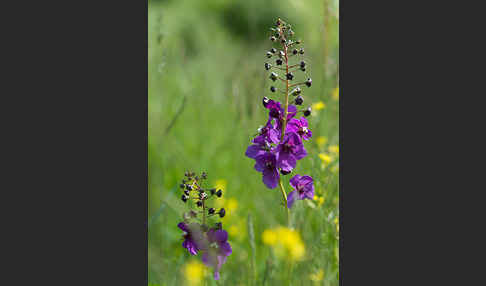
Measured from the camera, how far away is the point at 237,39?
652 centimetres

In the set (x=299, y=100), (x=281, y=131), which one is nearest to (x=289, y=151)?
(x=281, y=131)

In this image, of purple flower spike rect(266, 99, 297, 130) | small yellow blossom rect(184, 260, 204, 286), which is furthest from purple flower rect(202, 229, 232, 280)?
purple flower spike rect(266, 99, 297, 130)

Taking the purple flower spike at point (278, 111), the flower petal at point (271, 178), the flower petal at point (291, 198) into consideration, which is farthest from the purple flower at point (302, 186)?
the purple flower spike at point (278, 111)

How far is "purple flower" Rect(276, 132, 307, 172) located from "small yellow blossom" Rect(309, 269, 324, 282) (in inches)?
26.3

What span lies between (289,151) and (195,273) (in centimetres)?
76

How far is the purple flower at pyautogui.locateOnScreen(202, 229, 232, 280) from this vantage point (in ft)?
8.30

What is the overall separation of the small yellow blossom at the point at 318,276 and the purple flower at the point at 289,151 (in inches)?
26.3

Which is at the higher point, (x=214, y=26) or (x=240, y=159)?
(x=214, y=26)

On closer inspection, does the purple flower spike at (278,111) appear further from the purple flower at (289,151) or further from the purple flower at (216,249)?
the purple flower at (216,249)

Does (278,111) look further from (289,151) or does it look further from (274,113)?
(289,151)

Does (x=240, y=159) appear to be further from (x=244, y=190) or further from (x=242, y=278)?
(x=242, y=278)

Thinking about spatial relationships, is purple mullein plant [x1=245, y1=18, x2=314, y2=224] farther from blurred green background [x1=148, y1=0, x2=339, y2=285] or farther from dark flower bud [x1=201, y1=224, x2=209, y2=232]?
dark flower bud [x1=201, y1=224, x2=209, y2=232]

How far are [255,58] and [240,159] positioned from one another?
0.97 meters

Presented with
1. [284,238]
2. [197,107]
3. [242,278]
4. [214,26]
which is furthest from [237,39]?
[284,238]
